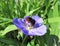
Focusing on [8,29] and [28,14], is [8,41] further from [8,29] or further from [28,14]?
[28,14]

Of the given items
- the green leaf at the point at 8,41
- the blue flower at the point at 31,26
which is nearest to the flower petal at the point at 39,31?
the blue flower at the point at 31,26

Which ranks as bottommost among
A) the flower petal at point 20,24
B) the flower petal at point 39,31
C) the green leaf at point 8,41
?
the green leaf at point 8,41

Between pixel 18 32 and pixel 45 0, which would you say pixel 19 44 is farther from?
pixel 45 0

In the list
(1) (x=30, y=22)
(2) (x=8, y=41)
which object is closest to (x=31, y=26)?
(1) (x=30, y=22)

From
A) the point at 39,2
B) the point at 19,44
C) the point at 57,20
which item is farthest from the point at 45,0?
the point at 19,44

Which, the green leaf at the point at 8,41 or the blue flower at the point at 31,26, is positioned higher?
the blue flower at the point at 31,26

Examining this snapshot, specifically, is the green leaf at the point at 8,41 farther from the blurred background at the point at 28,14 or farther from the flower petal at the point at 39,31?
the flower petal at the point at 39,31

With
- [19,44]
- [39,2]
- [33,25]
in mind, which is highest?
[39,2]

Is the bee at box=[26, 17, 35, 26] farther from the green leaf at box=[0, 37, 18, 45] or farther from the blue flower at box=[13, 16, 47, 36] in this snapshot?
the green leaf at box=[0, 37, 18, 45]
